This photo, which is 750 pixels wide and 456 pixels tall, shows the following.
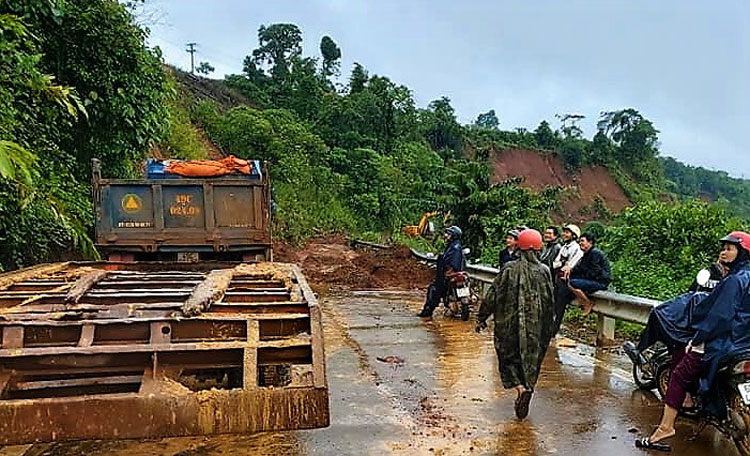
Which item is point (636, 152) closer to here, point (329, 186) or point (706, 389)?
point (329, 186)

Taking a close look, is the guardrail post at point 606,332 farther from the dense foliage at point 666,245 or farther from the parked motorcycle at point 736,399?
the parked motorcycle at point 736,399

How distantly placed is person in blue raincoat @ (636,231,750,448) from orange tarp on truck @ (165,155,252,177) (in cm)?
738

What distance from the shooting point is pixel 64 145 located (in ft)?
43.7

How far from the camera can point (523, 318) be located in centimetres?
565

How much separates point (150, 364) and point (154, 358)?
0.06m

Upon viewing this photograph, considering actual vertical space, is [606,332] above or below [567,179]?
below

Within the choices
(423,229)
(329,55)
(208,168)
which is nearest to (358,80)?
(329,55)

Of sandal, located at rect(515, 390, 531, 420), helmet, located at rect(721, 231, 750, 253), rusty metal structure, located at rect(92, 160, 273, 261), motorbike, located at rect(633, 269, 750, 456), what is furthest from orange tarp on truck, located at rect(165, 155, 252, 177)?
helmet, located at rect(721, 231, 750, 253)

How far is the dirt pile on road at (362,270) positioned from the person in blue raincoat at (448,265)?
4.66 meters

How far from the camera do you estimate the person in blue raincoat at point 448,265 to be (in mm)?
10414

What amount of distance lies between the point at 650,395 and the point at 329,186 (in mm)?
29588

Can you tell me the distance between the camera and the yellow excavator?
24.7 m

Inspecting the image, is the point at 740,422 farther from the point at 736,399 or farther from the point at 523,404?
the point at 523,404

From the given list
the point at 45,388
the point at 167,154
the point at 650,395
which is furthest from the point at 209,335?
the point at 167,154
